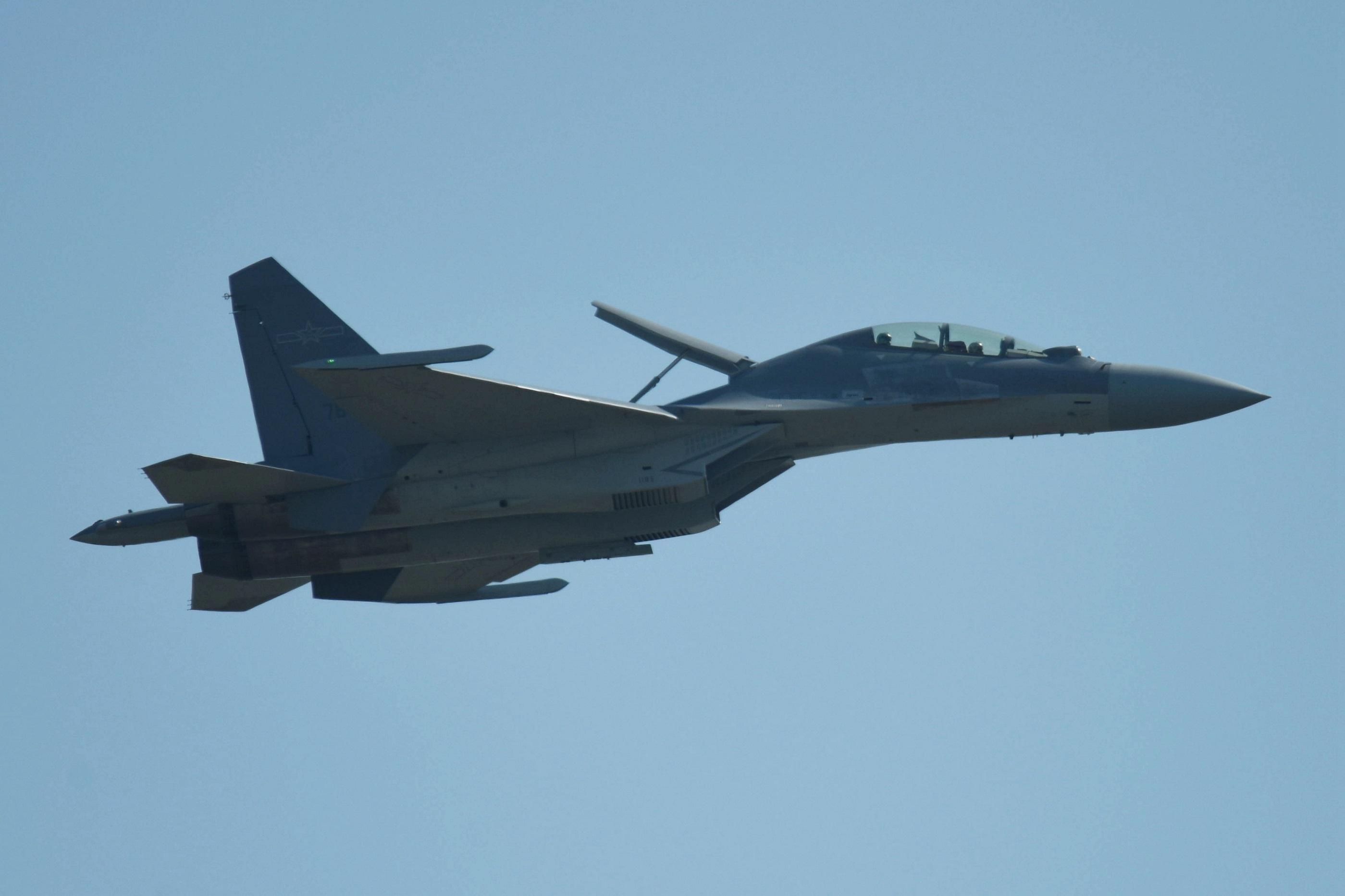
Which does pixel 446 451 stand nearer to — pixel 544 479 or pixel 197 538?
pixel 544 479

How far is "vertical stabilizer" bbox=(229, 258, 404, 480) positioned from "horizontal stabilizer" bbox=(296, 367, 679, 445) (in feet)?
3.19

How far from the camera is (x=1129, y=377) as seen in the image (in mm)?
22891

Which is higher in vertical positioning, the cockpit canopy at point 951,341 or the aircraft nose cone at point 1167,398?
the cockpit canopy at point 951,341

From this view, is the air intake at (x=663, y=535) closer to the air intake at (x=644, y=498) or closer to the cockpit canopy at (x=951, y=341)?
the air intake at (x=644, y=498)

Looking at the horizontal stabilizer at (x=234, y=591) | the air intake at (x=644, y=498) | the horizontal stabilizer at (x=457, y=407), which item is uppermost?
the horizontal stabilizer at (x=457, y=407)

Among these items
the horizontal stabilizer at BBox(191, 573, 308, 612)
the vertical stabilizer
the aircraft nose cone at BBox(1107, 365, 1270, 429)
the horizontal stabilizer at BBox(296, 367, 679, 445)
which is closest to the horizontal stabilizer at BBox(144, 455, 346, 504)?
the vertical stabilizer

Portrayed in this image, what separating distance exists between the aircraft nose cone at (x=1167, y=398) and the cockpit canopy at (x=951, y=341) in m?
1.20

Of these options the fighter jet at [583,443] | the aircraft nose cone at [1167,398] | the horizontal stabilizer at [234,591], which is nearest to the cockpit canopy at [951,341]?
the fighter jet at [583,443]

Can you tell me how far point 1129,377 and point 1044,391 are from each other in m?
1.17

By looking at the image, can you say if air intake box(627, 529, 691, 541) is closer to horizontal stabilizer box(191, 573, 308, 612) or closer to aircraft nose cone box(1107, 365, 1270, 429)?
horizontal stabilizer box(191, 573, 308, 612)

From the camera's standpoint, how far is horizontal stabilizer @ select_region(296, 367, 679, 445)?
2191 centimetres

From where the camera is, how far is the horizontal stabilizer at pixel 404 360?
66.4 feet

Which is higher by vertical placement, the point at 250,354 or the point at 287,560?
the point at 250,354

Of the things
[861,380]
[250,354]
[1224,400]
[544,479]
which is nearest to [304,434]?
[250,354]
